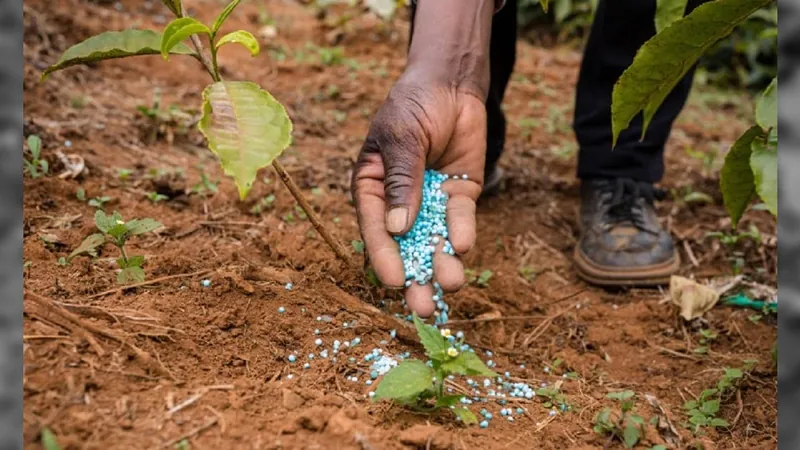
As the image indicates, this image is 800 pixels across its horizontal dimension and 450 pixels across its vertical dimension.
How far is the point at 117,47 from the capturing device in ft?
4.86

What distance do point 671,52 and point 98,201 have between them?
5.16 feet

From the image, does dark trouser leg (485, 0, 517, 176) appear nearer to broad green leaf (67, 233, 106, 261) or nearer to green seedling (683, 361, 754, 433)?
green seedling (683, 361, 754, 433)

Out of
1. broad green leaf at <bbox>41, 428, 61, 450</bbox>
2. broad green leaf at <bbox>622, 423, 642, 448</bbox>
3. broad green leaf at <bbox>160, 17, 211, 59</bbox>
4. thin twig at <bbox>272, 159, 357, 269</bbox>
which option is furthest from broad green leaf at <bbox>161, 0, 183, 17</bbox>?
broad green leaf at <bbox>622, 423, 642, 448</bbox>

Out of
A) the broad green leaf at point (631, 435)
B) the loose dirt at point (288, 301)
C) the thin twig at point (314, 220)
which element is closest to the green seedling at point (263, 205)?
the loose dirt at point (288, 301)

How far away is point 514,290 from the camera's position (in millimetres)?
2215

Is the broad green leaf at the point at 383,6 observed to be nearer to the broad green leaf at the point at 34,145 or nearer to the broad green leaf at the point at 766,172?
the broad green leaf at the point at 34,145

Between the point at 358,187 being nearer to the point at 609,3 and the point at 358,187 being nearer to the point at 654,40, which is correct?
the point at 654,40

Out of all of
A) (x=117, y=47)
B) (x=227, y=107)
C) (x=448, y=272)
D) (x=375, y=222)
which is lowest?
(x=448, y=272)

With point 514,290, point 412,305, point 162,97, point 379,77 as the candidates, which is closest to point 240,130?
point 412,305

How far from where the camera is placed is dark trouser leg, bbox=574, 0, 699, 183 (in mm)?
2494

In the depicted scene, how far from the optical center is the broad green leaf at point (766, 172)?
121 centimetres

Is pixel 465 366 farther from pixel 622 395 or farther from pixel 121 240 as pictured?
pixel 121 240

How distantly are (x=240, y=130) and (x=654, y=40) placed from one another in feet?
2.66

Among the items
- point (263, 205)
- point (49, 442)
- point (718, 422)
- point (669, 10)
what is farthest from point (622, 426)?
point (263, 205)
